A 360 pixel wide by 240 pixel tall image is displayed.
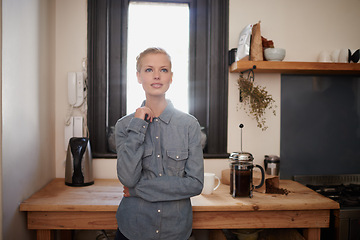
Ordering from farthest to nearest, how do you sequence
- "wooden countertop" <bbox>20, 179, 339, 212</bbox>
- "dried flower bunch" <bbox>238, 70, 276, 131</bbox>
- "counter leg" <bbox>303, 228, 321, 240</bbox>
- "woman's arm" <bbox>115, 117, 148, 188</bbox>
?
1. "dried flower bunch" <bbox>238, 70, 276, 131</bbox>
2. "counter leg" <bbox>303, 228, 321, 240</bbox>
3. "wooden countertop" <bbox>20, 179, 339, 212</bbox>
4. "woman's arm" <bbox>115, 117, 148, 188</bbox>

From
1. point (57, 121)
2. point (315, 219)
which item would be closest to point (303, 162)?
point (315, 219)

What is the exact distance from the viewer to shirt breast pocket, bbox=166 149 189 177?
128 centimetres

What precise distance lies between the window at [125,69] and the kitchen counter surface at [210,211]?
0.55 m

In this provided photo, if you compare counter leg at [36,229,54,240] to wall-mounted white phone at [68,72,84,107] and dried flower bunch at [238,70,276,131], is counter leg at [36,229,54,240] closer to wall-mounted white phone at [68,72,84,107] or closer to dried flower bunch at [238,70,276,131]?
wall-mounted white phone at [68,72,84,107]

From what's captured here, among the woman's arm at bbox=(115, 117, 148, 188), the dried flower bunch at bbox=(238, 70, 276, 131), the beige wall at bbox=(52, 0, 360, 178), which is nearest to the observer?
the woman's arm at bbox=(115, 117, 148, 188)

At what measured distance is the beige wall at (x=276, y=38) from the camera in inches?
85.7

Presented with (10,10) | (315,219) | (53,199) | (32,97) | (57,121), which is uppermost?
(10,10)

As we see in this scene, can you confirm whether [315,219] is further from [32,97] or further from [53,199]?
[32,97]

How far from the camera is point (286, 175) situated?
2.25 meters

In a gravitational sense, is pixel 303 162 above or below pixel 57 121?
below

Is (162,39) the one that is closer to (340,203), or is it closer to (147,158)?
(147,158)

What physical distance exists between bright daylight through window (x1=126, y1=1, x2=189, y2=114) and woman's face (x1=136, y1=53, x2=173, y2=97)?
942 mm

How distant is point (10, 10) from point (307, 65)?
1732 mm

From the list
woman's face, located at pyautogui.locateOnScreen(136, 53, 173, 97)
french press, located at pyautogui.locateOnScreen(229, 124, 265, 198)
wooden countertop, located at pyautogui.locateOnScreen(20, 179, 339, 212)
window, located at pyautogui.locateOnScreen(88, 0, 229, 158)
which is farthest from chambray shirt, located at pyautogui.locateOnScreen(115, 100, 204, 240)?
window, located at pyautogui.locateOnScreen(88, 0, 229, 158)
